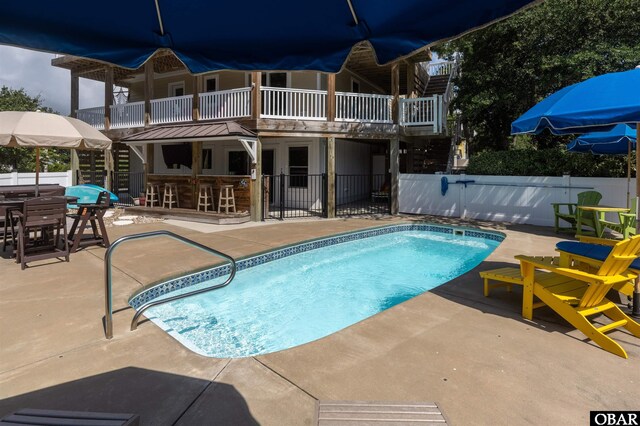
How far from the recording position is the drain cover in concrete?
2449 mm

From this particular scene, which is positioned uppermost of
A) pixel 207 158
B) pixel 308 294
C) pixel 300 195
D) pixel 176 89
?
pixel 176 89

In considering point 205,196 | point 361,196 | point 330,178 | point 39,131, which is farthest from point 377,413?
point 361,196

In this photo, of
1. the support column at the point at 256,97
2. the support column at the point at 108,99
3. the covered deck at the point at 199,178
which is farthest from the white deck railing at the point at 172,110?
the support column at the point at 256,97

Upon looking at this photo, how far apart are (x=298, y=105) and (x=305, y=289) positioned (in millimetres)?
8319

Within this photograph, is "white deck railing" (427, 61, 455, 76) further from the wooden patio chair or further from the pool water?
the wooden patio chair

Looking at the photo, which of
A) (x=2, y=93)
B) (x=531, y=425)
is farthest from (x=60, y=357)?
(x=2, y=93)

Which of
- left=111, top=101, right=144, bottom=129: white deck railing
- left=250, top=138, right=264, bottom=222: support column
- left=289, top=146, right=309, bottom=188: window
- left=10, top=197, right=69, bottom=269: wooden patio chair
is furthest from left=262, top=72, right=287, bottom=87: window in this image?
left=10, top=197, right=69, bottom=269: wooden patio chair

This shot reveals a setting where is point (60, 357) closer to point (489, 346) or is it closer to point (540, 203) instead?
point (489, 346)

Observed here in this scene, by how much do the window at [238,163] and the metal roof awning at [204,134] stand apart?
2.97m

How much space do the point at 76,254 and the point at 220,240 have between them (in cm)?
287

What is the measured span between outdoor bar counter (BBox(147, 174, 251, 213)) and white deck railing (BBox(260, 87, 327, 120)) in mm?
2477

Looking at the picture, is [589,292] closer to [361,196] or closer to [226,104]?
[226,104]

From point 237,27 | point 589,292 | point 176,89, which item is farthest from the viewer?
point 176,89

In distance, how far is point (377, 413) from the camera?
2545 mm
